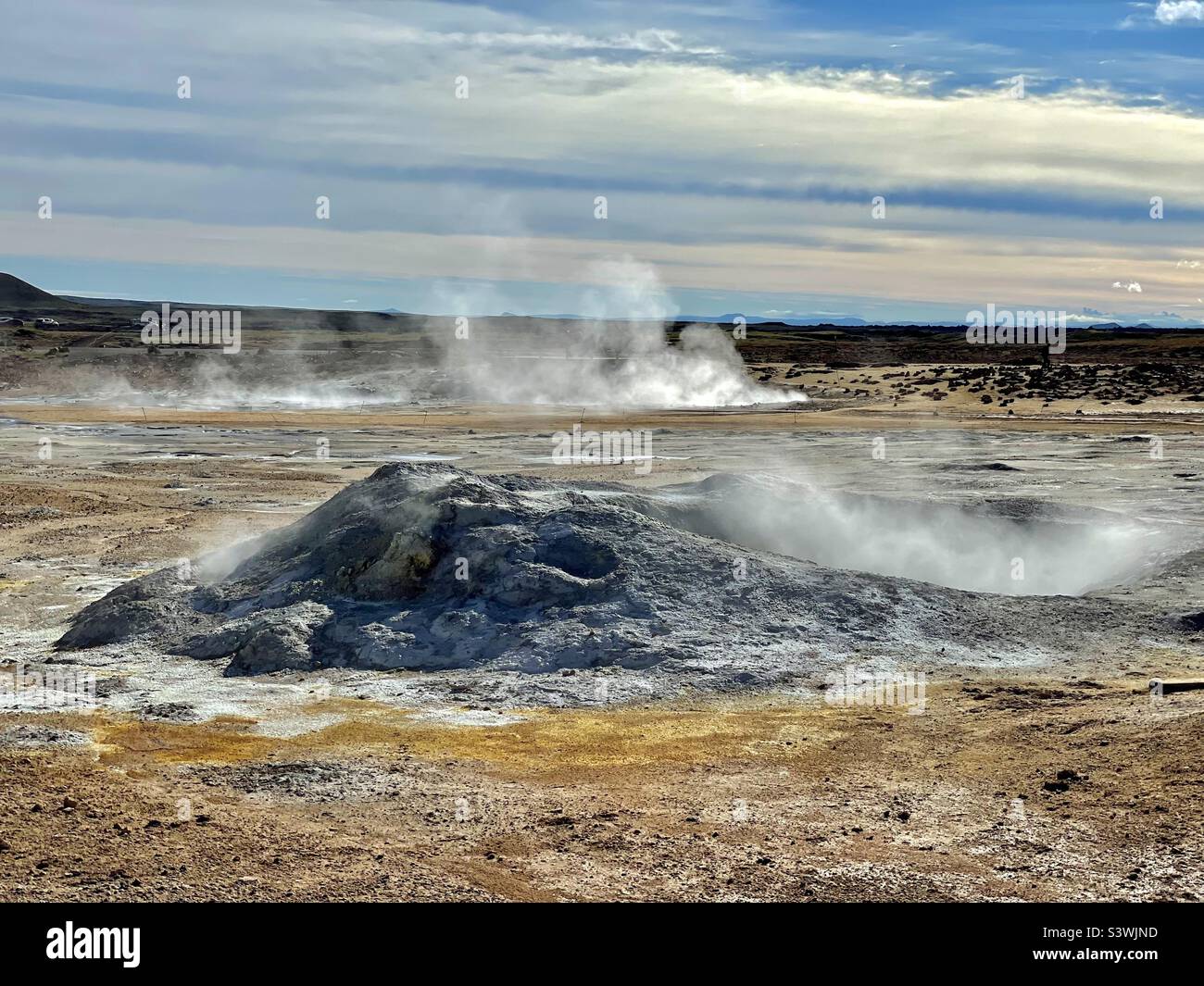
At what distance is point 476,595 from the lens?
46.3ft

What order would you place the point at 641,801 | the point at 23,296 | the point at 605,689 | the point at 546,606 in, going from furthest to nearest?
the point at 23,296
the point at 546,606
the point at 605,689
the point at 641,801

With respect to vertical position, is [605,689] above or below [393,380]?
below

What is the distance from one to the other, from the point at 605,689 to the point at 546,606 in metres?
1.91

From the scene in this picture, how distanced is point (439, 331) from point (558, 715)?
96522mm

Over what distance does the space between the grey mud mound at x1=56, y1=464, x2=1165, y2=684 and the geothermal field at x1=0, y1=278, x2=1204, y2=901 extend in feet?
0.16

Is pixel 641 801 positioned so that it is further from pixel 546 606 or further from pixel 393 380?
pixel 393 380

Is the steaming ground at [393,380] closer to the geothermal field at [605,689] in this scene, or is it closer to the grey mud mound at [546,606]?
the geothermal field at [605,689]

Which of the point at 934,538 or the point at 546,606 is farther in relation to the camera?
the point at 934,538

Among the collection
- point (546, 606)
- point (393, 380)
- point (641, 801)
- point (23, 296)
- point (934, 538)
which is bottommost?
point (641, 801)

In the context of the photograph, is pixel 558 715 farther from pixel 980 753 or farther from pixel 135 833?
pixel 135 833

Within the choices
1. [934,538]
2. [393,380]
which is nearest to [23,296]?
[393,380]

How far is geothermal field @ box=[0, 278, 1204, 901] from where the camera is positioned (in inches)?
297

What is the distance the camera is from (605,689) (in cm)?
1218

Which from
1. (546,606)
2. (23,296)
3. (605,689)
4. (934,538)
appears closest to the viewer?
(605,689)
